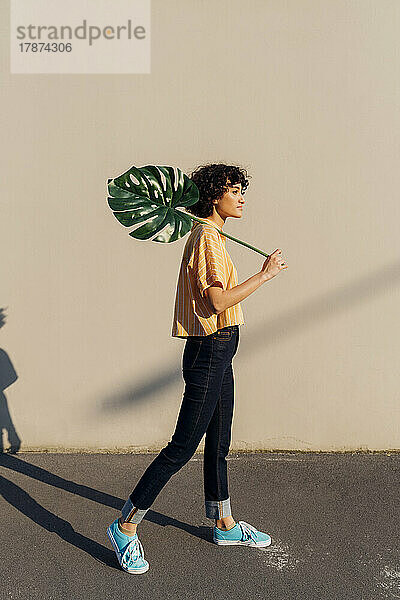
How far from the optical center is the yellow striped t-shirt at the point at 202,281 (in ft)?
9.91

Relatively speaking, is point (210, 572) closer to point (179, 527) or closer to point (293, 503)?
point (179, 527)

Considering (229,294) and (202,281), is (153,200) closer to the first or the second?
(202,281)

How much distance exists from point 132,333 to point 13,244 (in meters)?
0.87

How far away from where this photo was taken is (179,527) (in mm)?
3568

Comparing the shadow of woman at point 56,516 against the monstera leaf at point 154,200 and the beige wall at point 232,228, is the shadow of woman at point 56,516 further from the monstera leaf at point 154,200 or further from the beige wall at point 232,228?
the monstera leaf at point 154,200

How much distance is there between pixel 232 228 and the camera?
4402 mm

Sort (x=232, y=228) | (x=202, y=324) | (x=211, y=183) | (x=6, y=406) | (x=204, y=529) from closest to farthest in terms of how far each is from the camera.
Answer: (x=202, y=324), (x=211, y=183), (x=204, y=529), (x=232, y=228), (x=6, y=406)

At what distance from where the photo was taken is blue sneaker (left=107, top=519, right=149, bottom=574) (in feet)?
10.2

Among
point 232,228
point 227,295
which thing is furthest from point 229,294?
point 232,228

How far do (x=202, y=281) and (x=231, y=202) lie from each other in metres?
0.41

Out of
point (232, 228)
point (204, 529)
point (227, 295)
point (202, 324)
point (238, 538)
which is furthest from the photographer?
point (232, 228)

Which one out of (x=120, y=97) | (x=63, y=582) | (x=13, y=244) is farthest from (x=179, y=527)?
(x=120, y=97)

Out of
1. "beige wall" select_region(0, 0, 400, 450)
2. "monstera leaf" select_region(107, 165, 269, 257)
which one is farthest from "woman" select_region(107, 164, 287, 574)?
"beige wall" select_region(0, 0, 400, 450)

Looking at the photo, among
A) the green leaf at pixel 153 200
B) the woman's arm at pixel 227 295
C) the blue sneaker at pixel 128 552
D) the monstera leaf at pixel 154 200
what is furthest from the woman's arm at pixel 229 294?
the blue sneaker at pixel 128 552
